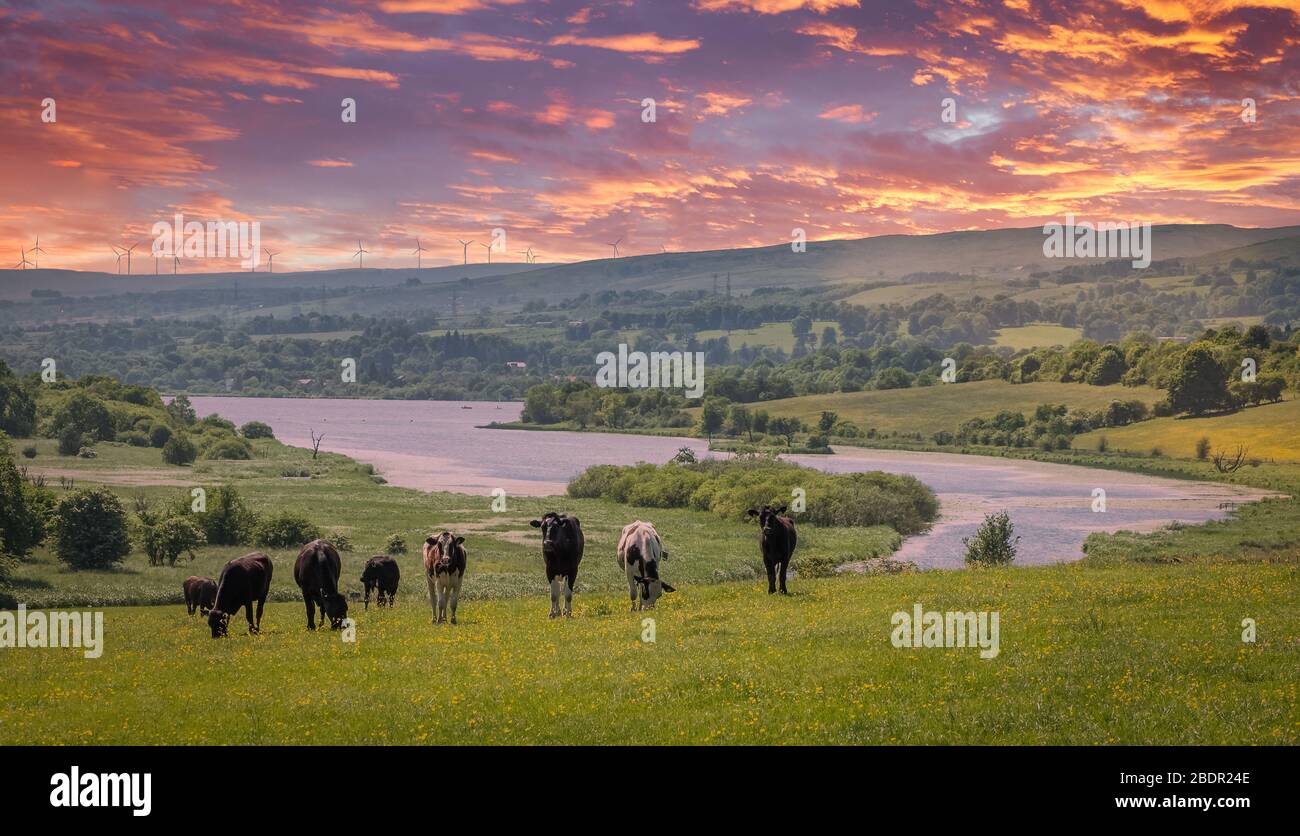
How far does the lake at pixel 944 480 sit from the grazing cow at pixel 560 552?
1536 inches

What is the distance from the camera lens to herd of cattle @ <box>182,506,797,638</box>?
27.4 metres

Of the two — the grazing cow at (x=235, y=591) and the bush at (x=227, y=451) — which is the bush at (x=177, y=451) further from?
the grazing cow at (x=235, y=591)

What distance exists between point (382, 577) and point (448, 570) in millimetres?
10688

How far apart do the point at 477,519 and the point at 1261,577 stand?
66656mm

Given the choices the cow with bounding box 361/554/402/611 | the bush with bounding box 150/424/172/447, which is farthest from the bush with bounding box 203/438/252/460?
the cow with bounding box 361/554/402/611

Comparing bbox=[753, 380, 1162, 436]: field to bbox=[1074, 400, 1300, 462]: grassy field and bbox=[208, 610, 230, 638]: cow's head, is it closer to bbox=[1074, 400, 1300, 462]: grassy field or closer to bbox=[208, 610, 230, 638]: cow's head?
bbox=[1074, 400, 1300, 462]: grassy field

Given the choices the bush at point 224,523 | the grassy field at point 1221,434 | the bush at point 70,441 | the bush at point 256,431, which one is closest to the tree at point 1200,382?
the grassy field at point 1221,434

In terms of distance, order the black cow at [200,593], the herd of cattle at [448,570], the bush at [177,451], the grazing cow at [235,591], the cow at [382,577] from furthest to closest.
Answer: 1. the bush at [177,451]
2. the cow at [382,577]
3. the black cow at [200,593]
4. the herd of cattle at [448,570]
5. the grazing cow at [235,591]

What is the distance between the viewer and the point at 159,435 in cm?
13588

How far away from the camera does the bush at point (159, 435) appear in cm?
13550

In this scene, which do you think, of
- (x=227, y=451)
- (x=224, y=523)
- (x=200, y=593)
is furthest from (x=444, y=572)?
(x=227, y=451)

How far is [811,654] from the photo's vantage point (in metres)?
19.7
